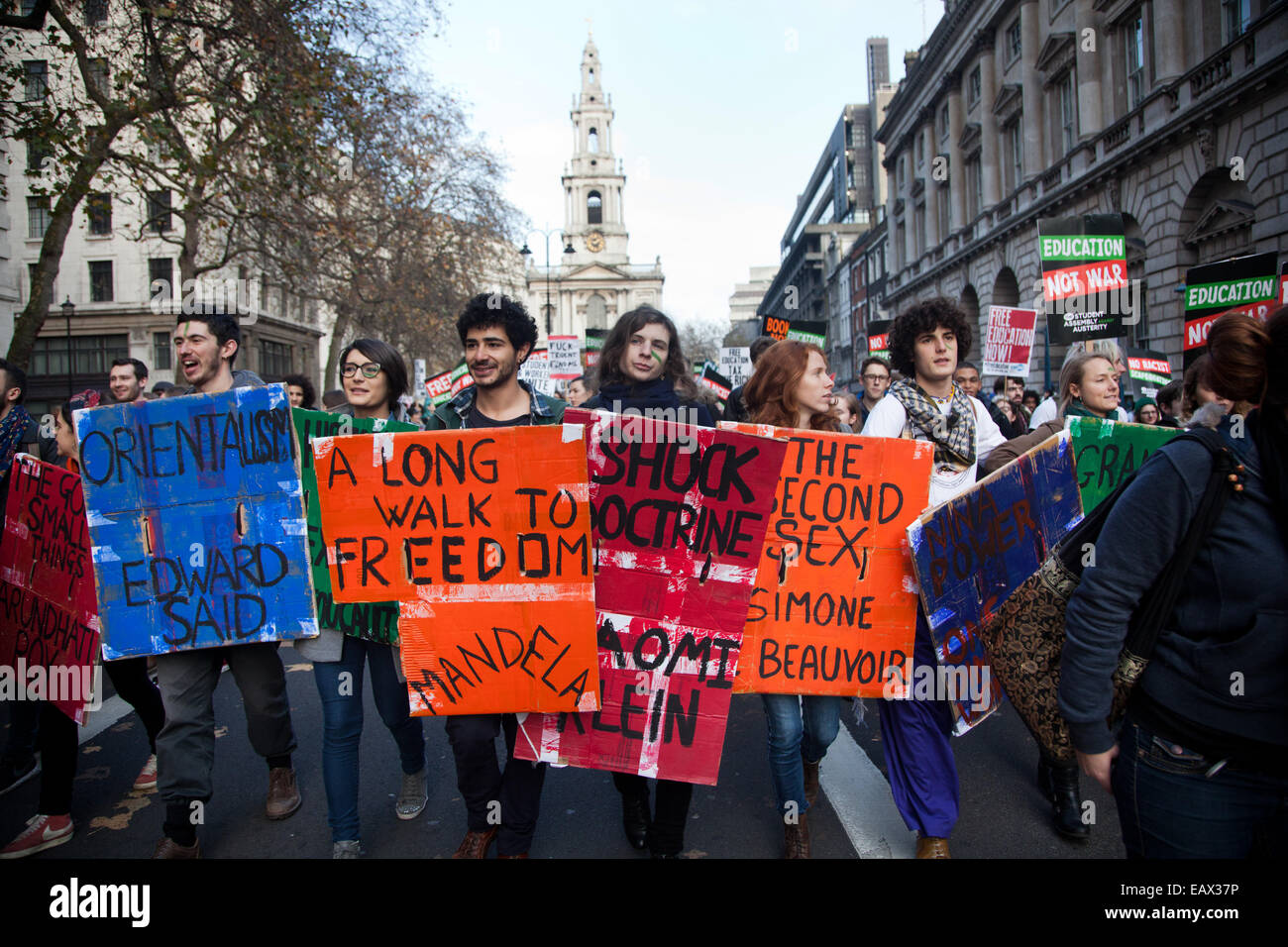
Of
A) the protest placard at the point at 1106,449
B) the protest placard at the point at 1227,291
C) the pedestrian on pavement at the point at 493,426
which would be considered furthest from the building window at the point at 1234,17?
the pedestrian on pavement at the point at 493,426

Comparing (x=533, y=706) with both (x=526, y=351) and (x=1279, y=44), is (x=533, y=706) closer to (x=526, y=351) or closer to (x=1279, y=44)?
(x=526, y=351)

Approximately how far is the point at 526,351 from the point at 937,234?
122 feet

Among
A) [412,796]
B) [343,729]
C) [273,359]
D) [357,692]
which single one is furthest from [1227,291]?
[273,359]

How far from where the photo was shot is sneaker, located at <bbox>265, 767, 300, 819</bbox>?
382cm

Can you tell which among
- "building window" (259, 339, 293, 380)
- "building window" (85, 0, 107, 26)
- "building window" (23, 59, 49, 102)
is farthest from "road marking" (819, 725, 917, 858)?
"building window" (259, 339, 293, 380)

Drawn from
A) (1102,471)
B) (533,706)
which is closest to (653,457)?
(533,706)

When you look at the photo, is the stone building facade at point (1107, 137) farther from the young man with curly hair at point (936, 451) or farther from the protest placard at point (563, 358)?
the young man with curly hair at point (936, 451)

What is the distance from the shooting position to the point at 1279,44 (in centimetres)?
1455

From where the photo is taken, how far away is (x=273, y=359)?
46.2m

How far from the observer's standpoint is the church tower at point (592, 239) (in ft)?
368

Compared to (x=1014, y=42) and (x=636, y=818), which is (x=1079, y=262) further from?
(x=1014, y=42)

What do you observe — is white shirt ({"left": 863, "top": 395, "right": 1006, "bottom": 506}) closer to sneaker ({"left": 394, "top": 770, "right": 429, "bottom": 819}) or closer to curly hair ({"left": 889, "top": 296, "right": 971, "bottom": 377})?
curly hair ({"left": 889, "top": 296, "right": 971, "bottom": 377})

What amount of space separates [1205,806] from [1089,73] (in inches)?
1010
